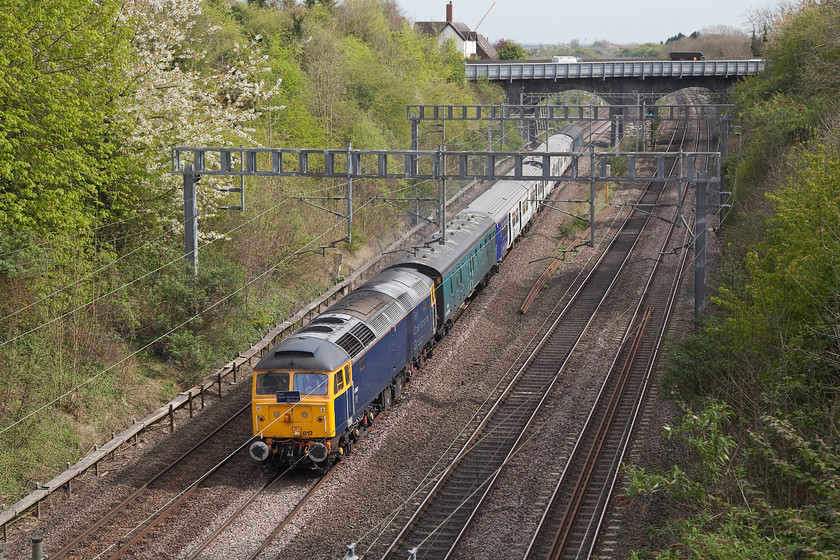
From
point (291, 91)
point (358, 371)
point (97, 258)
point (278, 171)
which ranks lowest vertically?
point (358, 371)

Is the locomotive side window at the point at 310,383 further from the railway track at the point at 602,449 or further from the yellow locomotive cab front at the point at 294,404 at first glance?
the railway track at the point at 602,449

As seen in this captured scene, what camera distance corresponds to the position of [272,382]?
58.8 feet

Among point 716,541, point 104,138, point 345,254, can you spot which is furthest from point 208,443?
point 345,254

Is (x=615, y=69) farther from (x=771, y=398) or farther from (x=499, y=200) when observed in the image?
(x=771, y=398)

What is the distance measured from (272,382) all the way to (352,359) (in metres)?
1.68

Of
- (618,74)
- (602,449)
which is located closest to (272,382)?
(602,449)

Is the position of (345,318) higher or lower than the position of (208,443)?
higher

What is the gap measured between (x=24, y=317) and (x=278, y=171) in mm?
7469

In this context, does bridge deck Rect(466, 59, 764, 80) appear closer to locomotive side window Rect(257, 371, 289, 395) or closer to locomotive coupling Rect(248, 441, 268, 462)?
locomotive side window Rect(257, 371, 289, 395)

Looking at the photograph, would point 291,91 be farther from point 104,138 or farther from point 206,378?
point 206,378

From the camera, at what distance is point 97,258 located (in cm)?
2316

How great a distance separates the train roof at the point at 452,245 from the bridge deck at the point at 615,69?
38568mm

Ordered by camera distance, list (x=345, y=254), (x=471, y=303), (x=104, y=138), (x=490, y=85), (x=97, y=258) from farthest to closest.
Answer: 1. (x=490, y=85)
2. (x=345, y=254)
3. (x=471, y=303)
4. (x=104, y=138)
5. (x=97, y=258)

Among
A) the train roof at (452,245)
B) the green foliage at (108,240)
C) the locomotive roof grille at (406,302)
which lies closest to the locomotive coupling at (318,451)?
the green foliage at (108,240)
